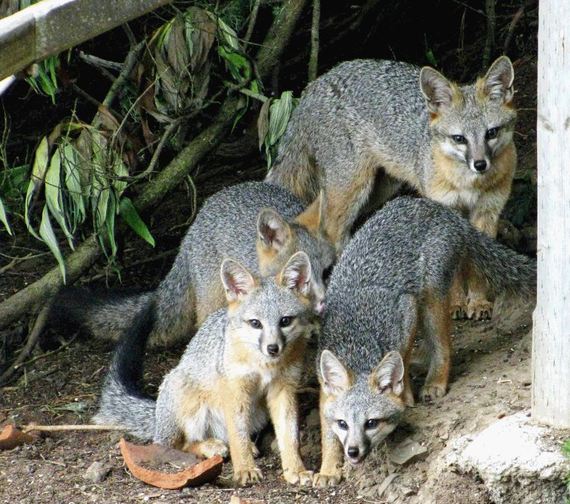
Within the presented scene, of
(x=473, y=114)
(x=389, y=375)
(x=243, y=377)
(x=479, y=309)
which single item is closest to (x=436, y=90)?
(x=473, y=114)

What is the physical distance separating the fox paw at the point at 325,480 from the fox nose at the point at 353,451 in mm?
499

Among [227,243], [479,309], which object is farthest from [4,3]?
[479,309]

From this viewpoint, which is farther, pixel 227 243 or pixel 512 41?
pixel 512 41

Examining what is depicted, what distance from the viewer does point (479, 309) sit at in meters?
7.63

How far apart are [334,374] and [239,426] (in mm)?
705

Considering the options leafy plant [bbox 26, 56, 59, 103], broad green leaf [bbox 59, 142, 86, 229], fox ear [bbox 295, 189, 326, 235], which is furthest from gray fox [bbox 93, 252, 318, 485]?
leafy plant [bbox 26, 56, 59, 103]

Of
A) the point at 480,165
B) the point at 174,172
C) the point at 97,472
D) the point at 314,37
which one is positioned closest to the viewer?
the point at 97,472

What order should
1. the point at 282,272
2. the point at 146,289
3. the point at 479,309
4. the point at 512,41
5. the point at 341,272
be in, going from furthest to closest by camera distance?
1. the point at 512,41
2. the point at 146,289
3. the point at 479,309
4. the point at 341,272
5. the point at 282,272

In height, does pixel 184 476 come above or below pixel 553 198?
below

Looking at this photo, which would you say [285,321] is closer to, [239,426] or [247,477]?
[239,426]

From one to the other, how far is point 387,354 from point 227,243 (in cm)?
224

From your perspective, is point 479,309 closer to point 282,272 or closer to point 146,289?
point 282,272

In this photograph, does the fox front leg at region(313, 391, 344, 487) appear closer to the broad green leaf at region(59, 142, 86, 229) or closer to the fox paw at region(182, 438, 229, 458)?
the fox paw at region(182, 438, 229, 458)

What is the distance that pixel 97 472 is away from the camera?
629 centimetres
